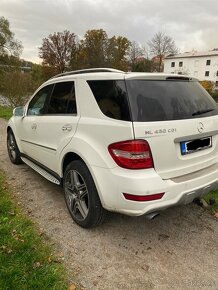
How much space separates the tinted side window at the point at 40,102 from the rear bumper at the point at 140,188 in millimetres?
1760

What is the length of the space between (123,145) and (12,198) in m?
2.23

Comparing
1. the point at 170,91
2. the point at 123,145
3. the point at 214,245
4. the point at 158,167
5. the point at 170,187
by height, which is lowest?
the point at 214,245

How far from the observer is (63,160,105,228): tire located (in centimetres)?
294

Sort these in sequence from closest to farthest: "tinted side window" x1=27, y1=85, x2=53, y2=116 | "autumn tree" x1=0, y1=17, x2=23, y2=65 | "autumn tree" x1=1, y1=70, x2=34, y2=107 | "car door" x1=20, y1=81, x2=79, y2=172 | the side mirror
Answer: "car door" x1=20, y1=81, x2=79, y2=172, "tinted side window" x1=27, y1=85, x2=53, y2=116, the side mirror, "autumn tree" x1=1, y1=70, x2=34, y2=107, "autumn tree" x1=0, y1=17, x2=23, y2=65

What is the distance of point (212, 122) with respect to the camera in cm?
307

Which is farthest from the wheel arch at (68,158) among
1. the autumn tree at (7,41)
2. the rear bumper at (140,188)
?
the autumn tree at (7,41)

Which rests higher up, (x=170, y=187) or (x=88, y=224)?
(x=170, y=187)

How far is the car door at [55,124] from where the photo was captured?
3305 mm

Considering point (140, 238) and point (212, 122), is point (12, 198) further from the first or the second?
point (212, 122)

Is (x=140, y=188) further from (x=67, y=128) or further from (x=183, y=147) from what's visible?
(x=67, y=128)

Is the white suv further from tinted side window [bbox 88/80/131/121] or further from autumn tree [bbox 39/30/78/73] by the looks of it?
autumn tree [bbox 39/30/78/73]

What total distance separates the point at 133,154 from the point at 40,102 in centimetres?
233

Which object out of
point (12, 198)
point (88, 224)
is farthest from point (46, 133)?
point (88, 224)

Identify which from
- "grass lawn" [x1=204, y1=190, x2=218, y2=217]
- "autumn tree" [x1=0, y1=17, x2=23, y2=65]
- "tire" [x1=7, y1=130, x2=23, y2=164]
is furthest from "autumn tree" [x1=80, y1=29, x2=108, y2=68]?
"grass lawn" [x1=204, y1=190, x2=218, y2=217]
